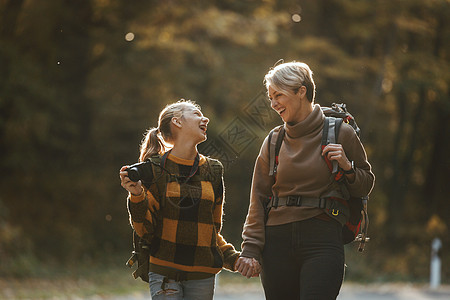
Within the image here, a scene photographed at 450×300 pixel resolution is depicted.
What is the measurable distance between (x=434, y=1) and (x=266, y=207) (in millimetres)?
13104

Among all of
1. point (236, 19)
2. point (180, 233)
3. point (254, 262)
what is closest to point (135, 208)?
point (180, 233)

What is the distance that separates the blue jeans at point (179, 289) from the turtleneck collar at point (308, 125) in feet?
3.27

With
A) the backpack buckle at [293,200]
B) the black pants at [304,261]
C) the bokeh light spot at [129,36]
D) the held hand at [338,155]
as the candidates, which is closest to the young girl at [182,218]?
the black pants at [304,261]

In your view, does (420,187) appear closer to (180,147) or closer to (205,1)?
(205,1)

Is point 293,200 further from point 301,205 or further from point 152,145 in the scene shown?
point 152,145

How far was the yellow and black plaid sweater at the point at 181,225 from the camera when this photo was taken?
→ 154 inches

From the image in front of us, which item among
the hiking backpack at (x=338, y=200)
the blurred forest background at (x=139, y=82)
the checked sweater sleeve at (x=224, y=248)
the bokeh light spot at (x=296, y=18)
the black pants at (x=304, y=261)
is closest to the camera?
the black pants at (x=304, y=261)

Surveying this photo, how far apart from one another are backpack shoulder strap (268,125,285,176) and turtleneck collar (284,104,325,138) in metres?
0.12

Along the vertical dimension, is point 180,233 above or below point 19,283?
above

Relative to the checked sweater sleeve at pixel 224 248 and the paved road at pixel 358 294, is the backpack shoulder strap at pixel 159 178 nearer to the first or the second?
the checked sweater sleeve at pixel 224 248

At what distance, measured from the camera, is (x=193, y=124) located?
4.09 metres

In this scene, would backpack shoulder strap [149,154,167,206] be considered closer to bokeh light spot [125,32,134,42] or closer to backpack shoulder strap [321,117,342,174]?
backpack shoulder strap [321,117,342,174]

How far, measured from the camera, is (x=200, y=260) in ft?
12.9

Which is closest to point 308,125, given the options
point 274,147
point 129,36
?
point 274,147
